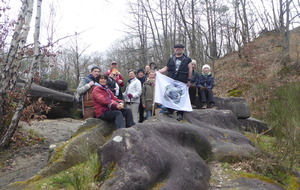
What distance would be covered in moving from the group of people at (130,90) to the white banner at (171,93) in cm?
13

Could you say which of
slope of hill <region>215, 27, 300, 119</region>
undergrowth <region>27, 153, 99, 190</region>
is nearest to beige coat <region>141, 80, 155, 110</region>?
undergrowth <region>27, 153, 99, 190</region>

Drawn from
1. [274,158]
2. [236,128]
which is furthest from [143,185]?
[236,128]

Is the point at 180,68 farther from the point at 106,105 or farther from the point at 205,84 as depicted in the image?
the point at 205,84

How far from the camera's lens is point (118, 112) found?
19.4ft

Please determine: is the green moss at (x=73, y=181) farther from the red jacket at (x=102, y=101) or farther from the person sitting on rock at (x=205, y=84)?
the person sitting on rock at (x=205, y=84)

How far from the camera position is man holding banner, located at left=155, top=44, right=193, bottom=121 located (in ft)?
20.9

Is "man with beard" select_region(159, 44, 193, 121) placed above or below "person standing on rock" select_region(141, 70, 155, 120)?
above

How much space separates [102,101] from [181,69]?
2075 millimetres

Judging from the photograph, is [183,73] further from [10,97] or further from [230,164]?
[10,97]

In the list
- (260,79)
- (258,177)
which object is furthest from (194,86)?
(260,79)

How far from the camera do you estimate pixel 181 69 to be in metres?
6.41

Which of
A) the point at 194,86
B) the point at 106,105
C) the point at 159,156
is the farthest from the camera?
the point at 194,86

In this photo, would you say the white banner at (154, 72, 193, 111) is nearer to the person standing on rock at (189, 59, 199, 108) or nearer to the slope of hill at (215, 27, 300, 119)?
the person standing on rock at (189, 59, 199, 108)

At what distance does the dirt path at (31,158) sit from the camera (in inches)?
229
